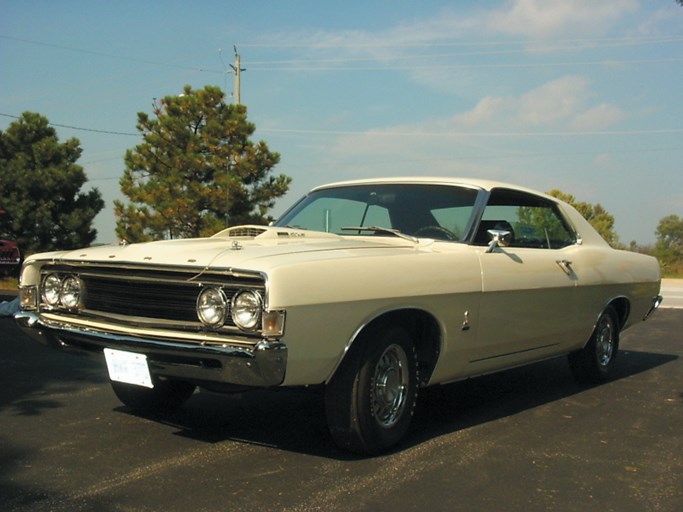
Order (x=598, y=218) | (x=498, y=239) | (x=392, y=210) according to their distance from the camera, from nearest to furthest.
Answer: (x=498, y=239) → (x=392, y=210) → (x=598, y=218)

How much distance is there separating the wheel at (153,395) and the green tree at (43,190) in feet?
65.0

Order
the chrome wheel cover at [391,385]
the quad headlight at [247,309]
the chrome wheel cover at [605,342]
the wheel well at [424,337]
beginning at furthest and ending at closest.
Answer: the chrome wheel cover at [605,342], the wheel well at [424,337], the chrome wheel cover at [391,385], the quad headlight at [247,309]

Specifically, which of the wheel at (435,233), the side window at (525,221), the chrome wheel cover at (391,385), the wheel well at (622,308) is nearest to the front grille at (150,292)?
the chrome wheel cover at (391,385)

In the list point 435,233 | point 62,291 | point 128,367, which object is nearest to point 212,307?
point 128,367

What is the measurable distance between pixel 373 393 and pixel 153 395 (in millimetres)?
1731

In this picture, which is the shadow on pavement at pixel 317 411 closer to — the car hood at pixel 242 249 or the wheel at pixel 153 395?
the wheel at pixel 153 395

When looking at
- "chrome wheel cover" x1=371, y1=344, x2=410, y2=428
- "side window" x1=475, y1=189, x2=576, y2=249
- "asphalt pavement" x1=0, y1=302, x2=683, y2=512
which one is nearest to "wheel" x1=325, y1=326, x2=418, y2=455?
"chrome wheel cover" x1=371, y1=344, x2=410, y2=428

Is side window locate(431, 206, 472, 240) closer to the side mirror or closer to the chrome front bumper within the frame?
the side mirror

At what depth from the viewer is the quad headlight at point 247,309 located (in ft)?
12.0

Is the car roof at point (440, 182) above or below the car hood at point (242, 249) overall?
above

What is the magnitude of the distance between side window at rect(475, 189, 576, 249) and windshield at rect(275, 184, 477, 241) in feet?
0.66

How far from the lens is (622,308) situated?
272 inches

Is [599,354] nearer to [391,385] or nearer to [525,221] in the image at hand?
[525,221]

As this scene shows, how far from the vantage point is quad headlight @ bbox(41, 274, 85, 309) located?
448 cm
